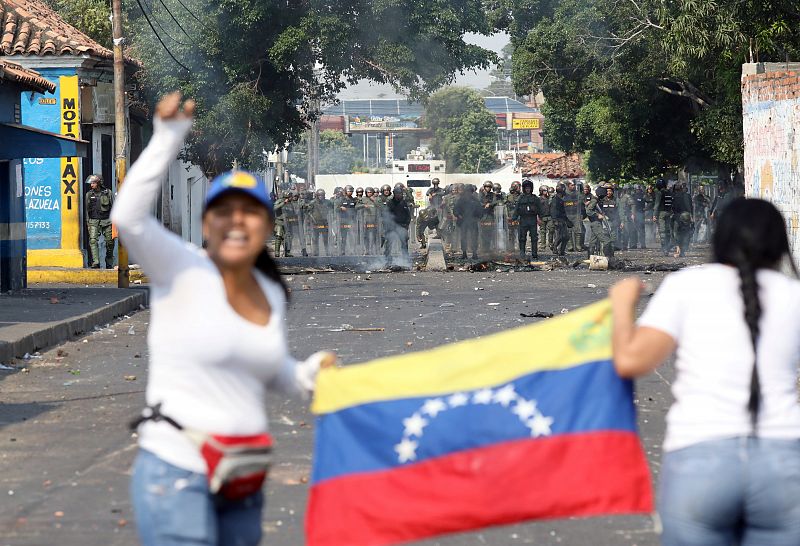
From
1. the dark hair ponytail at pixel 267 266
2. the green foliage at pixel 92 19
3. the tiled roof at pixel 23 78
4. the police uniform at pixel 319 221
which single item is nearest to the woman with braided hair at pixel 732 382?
the dark hair ponytail at pixel 267 266

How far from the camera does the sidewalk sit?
1506cm

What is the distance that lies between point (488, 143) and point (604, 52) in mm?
84478

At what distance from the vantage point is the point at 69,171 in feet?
97.6

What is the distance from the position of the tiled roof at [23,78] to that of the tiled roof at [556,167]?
2366 inches

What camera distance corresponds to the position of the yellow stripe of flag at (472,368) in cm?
424

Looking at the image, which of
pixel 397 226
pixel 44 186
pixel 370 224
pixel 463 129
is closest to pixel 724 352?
pixel 44 186

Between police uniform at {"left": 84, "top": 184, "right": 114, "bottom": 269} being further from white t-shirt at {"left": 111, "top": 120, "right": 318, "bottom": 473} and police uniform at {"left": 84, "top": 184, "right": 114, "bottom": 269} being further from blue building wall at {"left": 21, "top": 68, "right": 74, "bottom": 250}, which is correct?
white t-shirt at {"left": 111, "top": 120, "right": 318, "bottom": 473}

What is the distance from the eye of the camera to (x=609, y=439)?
13.7 feet

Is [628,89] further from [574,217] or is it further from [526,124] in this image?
[526,124]

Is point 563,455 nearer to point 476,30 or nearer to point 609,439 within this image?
point 609,439

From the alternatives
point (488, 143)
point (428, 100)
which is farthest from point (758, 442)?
point (488, 143)

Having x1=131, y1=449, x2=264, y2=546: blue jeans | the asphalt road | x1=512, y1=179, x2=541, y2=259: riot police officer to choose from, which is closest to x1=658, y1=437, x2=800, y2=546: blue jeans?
x1=131, y1=449, x2=264, y2=546: blue jeans

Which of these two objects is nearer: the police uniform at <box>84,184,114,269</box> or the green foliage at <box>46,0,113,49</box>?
the police uniform at <box>84,184,114,269</box>

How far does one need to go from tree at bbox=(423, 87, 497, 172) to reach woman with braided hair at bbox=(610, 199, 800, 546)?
116846 millimetres
